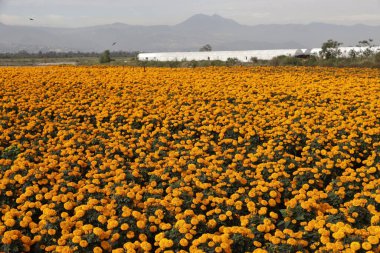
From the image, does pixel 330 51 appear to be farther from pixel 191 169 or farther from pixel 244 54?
pixel 191 169

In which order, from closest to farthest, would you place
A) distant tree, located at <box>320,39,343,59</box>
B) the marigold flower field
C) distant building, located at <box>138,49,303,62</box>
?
the marigold flower field < distant tree, located at <box>320,39,343,59</box> < distant building, located at <box>138,49,303,62</box>

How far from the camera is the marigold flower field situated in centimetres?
559

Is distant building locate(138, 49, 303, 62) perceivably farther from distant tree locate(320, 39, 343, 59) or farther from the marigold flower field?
the marigold flower field

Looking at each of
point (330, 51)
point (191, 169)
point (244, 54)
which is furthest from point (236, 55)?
point (191, 169)

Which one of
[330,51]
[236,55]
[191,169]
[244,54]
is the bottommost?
[191,169]

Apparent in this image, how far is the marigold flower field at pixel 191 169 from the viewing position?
559 cm

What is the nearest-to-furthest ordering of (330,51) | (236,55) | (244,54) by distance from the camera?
(330,51) → (244,54) → (236,55)

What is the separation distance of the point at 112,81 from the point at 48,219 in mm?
10658

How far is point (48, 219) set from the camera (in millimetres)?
5965

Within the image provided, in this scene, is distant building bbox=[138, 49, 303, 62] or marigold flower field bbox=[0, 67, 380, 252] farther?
distant building bbox=[138, 49, 303, 62]

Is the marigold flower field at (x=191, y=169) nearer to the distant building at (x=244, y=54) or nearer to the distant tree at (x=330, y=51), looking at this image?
the distant tree at (x=330, y=51)

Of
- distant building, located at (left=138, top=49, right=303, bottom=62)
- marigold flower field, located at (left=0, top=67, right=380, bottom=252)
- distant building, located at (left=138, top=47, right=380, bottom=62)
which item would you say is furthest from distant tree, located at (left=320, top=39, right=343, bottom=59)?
marigold flower field, located at (left=0, top=67, right=380, bottom=252)

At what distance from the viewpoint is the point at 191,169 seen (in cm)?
777

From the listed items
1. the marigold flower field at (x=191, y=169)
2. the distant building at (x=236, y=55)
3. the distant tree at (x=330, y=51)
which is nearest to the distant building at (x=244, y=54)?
the distant building at (x=236, y=55)
